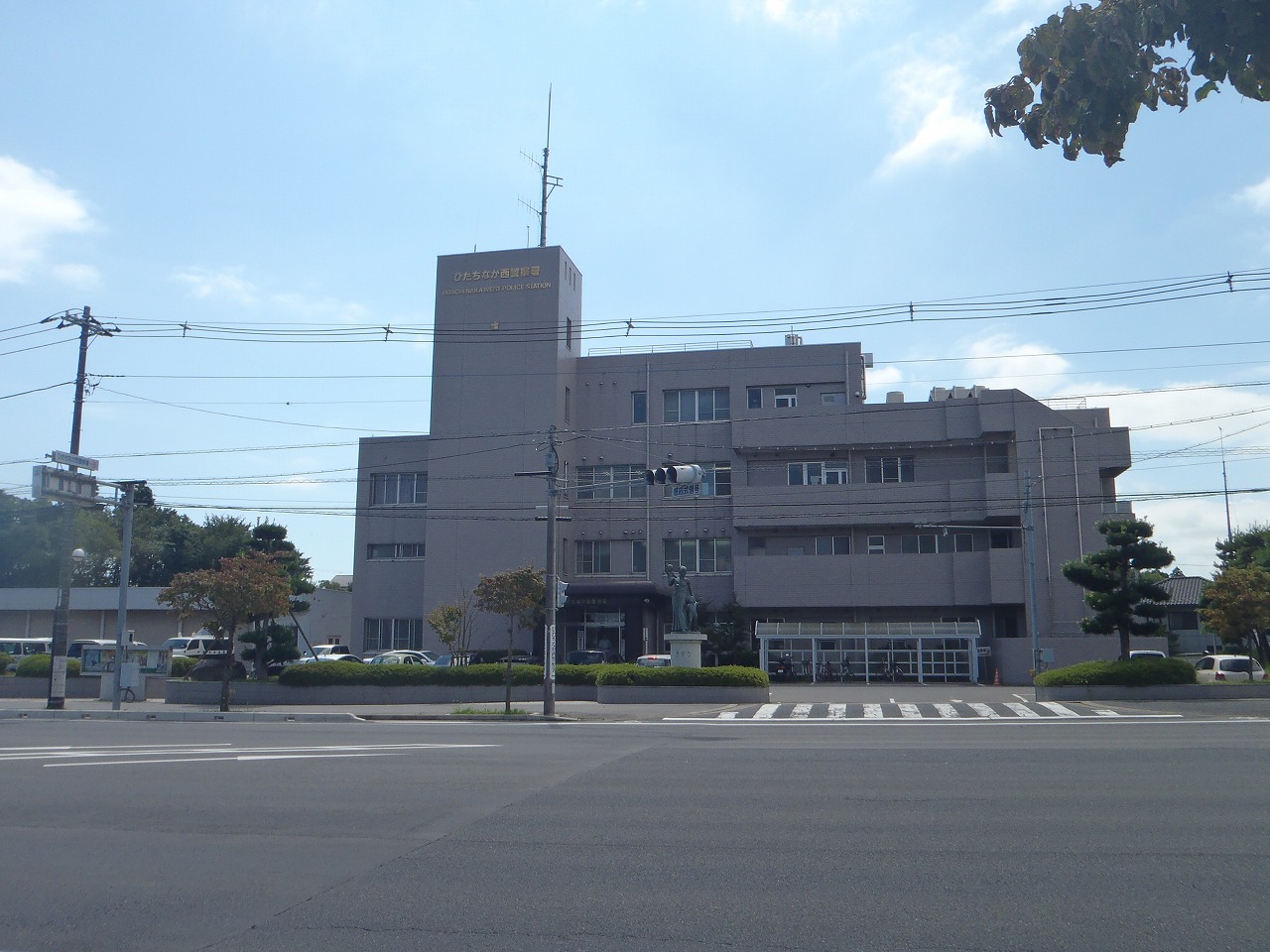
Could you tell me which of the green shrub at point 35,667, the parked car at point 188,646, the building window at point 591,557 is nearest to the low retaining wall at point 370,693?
the green shrub at point 35,667

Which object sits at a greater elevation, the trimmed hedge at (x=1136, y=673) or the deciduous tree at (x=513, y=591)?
the deciduous tree at (x=513, y=591)

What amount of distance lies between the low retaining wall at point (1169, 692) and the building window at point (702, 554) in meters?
21.2

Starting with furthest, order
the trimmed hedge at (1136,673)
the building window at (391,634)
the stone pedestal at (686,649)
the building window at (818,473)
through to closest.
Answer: the building window at (391,634) → the building window at (818,473) → the stone pedestal at (686,649) → the trimmed hedge at (1136,673)

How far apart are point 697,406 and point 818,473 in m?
7.01

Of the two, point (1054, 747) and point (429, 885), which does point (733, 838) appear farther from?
point (1054, 747)

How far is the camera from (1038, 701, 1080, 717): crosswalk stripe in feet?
86.0

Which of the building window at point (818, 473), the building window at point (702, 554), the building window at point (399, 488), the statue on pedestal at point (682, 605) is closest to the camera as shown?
the statue on pedestal at point (682, 605)

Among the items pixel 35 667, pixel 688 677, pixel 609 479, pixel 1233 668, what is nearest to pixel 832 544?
pixel 609 479

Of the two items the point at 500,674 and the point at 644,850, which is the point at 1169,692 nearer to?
the point at 500,674

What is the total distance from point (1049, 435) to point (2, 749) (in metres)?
41.7

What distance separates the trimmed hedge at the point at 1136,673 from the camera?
30594 millimetres

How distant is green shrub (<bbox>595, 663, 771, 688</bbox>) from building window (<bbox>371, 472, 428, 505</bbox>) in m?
22.3

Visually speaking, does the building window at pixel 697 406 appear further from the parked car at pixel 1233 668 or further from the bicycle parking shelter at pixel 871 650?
the parked car at pixel 1233 668

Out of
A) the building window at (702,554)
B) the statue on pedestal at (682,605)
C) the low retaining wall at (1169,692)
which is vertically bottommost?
the low retaining wall at (1169,692)
